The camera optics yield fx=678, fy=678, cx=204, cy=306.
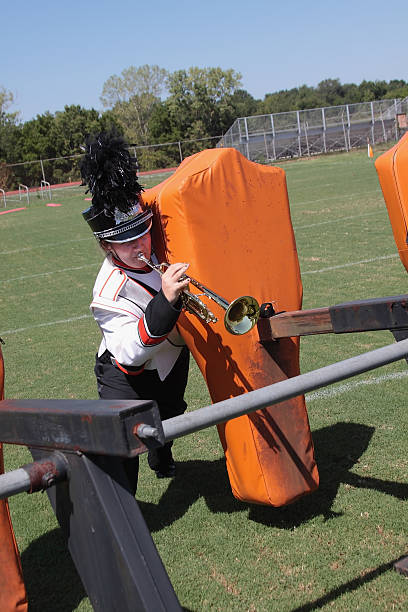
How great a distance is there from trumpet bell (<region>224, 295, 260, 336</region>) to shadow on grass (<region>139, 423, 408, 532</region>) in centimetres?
114

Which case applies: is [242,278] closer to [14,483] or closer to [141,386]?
[141,386]

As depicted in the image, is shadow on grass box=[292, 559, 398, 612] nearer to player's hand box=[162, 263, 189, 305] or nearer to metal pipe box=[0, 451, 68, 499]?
player's hand box=[162, 263, 189, 305]

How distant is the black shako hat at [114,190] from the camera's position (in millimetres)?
2852

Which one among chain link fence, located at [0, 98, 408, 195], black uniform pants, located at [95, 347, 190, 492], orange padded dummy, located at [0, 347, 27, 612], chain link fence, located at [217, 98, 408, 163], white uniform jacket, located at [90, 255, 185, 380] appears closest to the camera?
orange padded dummy, located at [0, 347, 27, 612]

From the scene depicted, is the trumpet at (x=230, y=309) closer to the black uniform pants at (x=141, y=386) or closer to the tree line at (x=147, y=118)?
the black uniform pants at (x=141, y=386)

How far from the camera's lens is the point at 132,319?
288 centimetres

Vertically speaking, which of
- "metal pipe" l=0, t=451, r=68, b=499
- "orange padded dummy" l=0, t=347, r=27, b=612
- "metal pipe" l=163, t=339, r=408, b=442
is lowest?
"orange padded dummy" l=0, t=347, r=27, b=612

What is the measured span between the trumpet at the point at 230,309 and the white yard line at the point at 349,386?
2283mm

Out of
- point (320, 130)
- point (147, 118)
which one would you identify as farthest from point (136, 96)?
point (320, 130)

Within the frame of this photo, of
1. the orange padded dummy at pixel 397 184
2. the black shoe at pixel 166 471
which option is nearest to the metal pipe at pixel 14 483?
the orange padded dummy at pixel 397 184

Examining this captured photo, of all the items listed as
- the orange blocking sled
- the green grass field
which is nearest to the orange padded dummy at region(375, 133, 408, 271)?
the orange blocking sled

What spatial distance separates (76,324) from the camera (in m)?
7.72

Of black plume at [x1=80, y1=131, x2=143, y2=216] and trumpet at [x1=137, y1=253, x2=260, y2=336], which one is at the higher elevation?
black plume at [x1=80, y1=131, x2=143, y2=216]

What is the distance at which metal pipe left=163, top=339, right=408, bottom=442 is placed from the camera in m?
1.45
